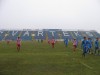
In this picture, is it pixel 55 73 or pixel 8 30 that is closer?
pixel 55 73

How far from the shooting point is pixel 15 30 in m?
151

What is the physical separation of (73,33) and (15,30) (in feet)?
101

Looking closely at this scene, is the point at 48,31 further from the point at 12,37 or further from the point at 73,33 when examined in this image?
the point at 12,37

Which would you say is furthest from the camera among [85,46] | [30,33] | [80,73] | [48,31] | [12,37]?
[48,31]

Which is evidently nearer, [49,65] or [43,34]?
[49,65]

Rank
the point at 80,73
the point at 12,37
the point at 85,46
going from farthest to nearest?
the point at 12,37
the point at 85,46
the point at 80,73

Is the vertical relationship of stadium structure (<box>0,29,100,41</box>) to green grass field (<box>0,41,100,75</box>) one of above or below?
below

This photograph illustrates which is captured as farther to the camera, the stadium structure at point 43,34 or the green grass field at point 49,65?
the stadium structure at point 43,34

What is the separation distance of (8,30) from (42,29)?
1834cm

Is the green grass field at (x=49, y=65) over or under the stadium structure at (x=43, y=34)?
over

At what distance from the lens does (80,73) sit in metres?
16.4

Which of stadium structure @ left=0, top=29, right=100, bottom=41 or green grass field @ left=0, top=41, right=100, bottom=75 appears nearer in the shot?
green grass field @ left=0, top=41, right=100, bottom=75

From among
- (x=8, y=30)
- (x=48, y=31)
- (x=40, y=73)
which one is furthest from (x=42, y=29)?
(x=40, y=73)

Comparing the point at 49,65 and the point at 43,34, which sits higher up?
the point at 49,65
